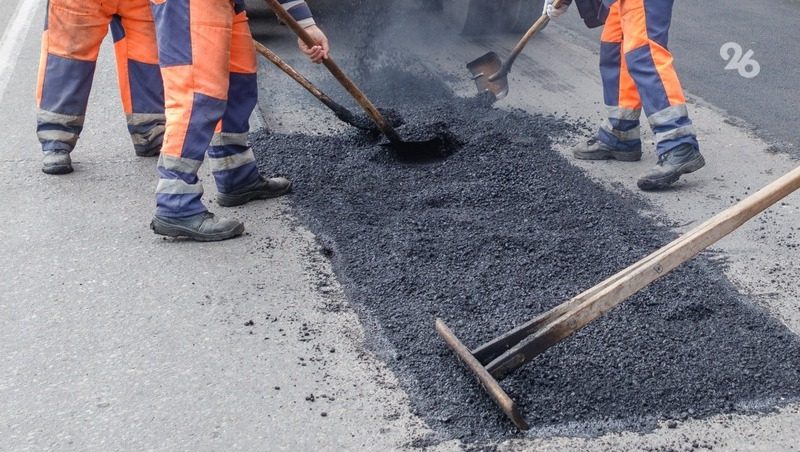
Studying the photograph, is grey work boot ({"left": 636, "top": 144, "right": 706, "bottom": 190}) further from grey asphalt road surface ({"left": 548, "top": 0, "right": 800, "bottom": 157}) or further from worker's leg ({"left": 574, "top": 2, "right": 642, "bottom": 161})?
grey asphalt road surface ({"left": 548, "top": 0, "right": 800, "bottom": 157})

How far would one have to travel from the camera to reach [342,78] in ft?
13.9

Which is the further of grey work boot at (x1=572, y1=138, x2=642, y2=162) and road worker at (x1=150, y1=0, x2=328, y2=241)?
grey work boot at (x1=572, y1=138, x2=642, y2=162)

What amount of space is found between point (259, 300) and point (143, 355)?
1.68 ft

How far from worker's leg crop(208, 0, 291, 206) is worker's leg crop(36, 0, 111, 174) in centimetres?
92

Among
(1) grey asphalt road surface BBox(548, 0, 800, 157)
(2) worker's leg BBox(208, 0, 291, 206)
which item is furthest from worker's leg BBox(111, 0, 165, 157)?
(1) grey asphalt road surface BBox(548, 0, 800, 157)

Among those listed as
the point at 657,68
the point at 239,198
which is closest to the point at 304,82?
the point at 239,198

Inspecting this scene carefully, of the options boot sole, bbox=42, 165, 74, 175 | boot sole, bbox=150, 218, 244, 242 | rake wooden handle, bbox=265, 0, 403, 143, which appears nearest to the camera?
boot sole, bbox=150, 218, 244, 242

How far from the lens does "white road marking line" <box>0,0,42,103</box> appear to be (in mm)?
6402

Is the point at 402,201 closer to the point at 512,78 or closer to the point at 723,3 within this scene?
the point at 512,78

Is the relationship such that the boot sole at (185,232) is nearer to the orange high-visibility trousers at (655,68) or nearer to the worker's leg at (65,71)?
the worker's leg at (65,71)

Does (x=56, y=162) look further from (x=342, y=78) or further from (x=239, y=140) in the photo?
(x=342, y=78)

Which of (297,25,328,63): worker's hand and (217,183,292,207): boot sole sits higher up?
(297,25,328,63): worker's hand

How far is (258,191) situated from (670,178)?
2017 millimetres

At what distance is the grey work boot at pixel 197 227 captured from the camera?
3.66 metres
